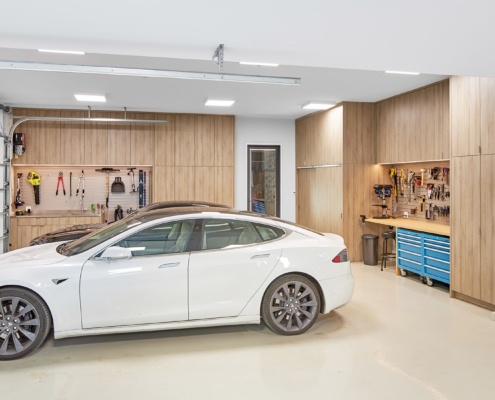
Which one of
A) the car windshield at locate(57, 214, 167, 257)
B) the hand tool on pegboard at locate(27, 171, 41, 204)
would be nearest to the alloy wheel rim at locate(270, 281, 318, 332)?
the car windshield at locate(57, 214, 167, 257)

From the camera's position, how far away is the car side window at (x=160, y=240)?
12.1ft

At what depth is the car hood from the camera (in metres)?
3.53

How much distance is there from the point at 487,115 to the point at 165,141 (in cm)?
645

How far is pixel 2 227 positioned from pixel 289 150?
644 centimetres

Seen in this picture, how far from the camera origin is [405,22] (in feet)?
9.68

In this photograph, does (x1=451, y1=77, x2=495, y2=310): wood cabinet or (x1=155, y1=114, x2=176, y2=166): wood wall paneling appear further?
(x1=155, y1=114, x2=176, y2=166): wood wall paneling

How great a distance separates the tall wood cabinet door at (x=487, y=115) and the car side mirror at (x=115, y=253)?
165 inches

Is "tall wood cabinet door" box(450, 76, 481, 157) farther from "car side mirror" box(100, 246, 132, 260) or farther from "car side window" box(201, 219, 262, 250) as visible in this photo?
"car side mirror" box(100, 246, 132, 260)

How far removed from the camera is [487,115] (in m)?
4.87

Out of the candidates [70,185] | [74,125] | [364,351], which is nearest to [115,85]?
[74,125]

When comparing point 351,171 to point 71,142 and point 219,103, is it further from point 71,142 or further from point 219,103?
point 71,142

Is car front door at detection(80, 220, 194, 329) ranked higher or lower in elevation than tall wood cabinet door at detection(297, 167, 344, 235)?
lower

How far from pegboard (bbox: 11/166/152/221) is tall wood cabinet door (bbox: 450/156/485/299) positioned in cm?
642

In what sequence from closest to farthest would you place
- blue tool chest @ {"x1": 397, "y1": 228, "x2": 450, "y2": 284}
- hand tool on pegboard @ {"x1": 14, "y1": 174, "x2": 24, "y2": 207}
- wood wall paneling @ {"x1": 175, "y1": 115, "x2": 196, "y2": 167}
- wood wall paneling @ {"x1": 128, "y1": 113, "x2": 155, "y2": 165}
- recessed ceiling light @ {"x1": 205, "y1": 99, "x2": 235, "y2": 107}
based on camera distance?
blue tool chest @ {"x1": 397, "y1": 228, "x2": 450, "y2": 284} < recessed ceiling light @ {"x1": 205, "y1": 99, "x2": 235, "y2": 107} < hand tool on pegboard @ {"x1": 14, "y1": 174, "x2": 24, "y2": 207} < wood wall paneling @ {"x1": 128, "y1": 113, "x2": 155, "y2": 165} < wood wall paneling @ {"x1": 175, "y1": 115, "x2": 196, "y2": 167}
